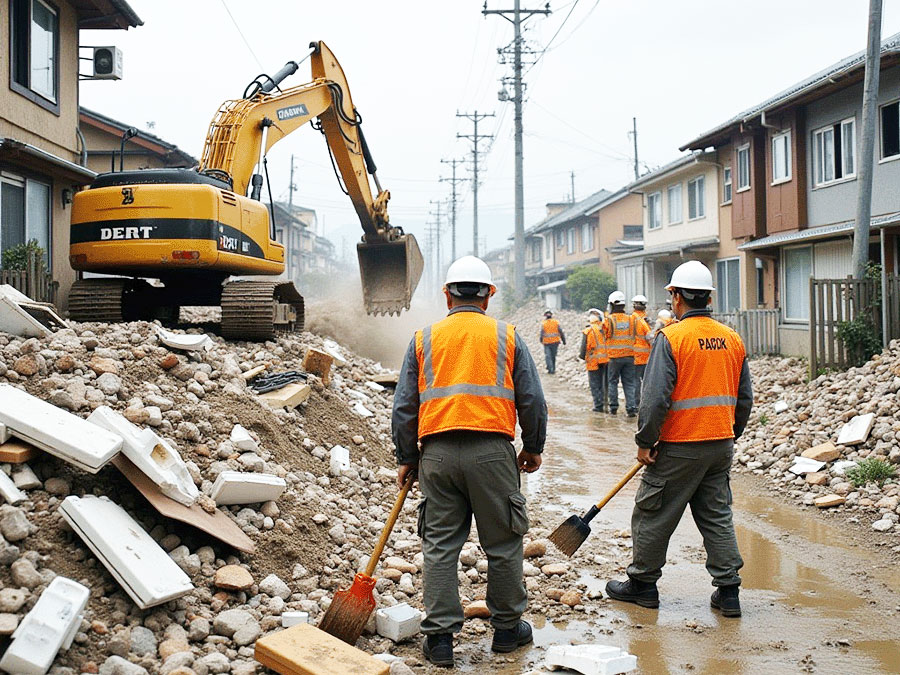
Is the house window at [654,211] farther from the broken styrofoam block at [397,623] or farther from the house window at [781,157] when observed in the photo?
the broken styrofoam block at [397,623]

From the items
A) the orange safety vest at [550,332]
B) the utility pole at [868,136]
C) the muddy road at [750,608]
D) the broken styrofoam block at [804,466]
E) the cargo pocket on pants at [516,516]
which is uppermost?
the utility pole at [868,136]

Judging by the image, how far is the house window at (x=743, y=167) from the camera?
73.3 feet

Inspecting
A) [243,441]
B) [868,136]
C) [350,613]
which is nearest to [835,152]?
[868,136]

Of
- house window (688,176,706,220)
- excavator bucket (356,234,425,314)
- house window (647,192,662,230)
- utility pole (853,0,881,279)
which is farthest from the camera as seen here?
house window (647,192,662,230)

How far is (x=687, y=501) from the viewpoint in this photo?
5.45 m

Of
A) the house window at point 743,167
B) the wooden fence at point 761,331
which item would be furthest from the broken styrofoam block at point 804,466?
the house window at point 743,167

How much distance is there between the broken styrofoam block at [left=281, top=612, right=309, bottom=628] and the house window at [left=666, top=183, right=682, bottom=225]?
85.7 feet

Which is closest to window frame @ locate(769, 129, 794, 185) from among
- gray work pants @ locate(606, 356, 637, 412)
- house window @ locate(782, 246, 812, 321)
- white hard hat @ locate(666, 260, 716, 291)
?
house window @ locate(782, 246, 812, 321)

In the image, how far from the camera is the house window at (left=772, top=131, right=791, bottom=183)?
20.2 m

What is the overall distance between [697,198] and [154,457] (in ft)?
80.2

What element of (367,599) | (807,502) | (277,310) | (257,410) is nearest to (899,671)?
(367,599)

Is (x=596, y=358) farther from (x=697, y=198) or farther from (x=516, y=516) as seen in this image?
(x=697, y=198)

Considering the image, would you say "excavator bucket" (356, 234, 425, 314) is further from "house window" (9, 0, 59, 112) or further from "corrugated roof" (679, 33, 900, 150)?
"corrugated roof" (679, 33, 900, 150)

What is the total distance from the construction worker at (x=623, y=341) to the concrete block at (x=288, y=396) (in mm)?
6959
